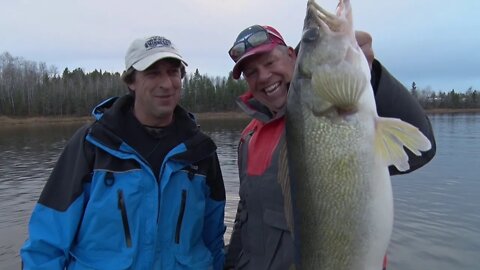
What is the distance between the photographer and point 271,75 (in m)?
3.28

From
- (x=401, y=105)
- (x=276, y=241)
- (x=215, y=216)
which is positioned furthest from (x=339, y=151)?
(x=215, y=216)

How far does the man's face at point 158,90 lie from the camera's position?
3619mm

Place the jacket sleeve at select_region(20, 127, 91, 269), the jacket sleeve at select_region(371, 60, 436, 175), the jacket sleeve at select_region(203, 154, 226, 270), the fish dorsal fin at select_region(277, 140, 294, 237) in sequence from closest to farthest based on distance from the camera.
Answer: the fish dorsal fin at select_region(277, 140, 294, 237) → the jacket sleeve at select_region(371, 60, 436, 175) → the jacket sleeve at select_region(20, 127, 91, 269) → the jacket sleeve at select_region(203, 154, 226, 270)

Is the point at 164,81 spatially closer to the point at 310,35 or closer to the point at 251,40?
the point at 251,40

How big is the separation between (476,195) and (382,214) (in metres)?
15.2

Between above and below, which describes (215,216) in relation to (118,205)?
below

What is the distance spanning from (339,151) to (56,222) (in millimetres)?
2290

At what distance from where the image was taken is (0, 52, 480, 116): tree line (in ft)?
247

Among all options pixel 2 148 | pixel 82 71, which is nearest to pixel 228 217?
pixel 2 148

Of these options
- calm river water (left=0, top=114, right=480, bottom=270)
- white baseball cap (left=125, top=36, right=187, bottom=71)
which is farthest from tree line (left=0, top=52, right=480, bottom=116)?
white baseball cap (left=125, top=36, right=187, bottom=71)

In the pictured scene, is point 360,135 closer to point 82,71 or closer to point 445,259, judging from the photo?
point 445,259

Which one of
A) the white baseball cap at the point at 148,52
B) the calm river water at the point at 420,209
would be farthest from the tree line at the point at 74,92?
the white baseball cap at the point at 148,52

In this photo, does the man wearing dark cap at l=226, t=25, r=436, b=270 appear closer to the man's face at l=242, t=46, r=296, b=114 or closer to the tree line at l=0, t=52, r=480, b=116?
the man's face at l=242, t=46, r=296, b=114

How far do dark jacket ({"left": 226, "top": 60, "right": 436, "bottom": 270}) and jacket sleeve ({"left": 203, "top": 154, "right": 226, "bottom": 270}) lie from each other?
0.33m
